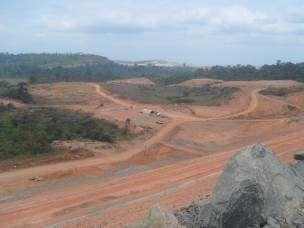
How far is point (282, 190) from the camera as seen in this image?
43.5 ft

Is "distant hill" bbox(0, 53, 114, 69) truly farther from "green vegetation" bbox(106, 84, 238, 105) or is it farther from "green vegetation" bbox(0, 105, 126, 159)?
"green vegetation" bbox(0, 105, 126, 159)

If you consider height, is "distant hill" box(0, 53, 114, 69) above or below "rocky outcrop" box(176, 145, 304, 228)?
below

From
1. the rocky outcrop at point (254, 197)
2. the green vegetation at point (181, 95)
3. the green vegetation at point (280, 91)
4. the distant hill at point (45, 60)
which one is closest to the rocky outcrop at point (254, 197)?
the rocky outcrop at point (254, 197)

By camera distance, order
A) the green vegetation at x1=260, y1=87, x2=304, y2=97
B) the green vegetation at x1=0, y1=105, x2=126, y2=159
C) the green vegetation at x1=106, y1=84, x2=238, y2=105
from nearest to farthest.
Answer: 1. the green vegetation at x1=0, y1=105, x2=126, y2=159
2. the green vegetation at x1=106, y1=84, x2=238, y2=105
3. the green vegetation at x1=260, y1=87, x2=304, y2=97

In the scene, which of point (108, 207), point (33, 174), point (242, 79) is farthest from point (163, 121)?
point (242, 79)

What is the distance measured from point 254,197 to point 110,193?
11.5 m

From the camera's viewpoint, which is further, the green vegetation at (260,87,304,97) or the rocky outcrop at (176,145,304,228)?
the green vegetation at (260,87,304,97)

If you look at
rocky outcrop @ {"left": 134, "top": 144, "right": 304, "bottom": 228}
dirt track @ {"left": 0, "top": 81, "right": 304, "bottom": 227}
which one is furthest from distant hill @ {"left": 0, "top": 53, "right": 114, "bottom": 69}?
rocky outcrop @ {"left": 134, "top": 144, "right": 304, "bottom": 228}

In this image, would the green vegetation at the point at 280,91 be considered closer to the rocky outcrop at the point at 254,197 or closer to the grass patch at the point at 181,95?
the grass patch at the point at 181,95

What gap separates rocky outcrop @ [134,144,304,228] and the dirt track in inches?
216

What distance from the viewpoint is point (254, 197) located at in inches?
480

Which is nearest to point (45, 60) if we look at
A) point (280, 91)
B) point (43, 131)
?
point (280, 91)

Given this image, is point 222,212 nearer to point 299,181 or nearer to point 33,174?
point 299,181

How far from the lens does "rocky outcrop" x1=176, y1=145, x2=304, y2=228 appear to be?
12156mm
